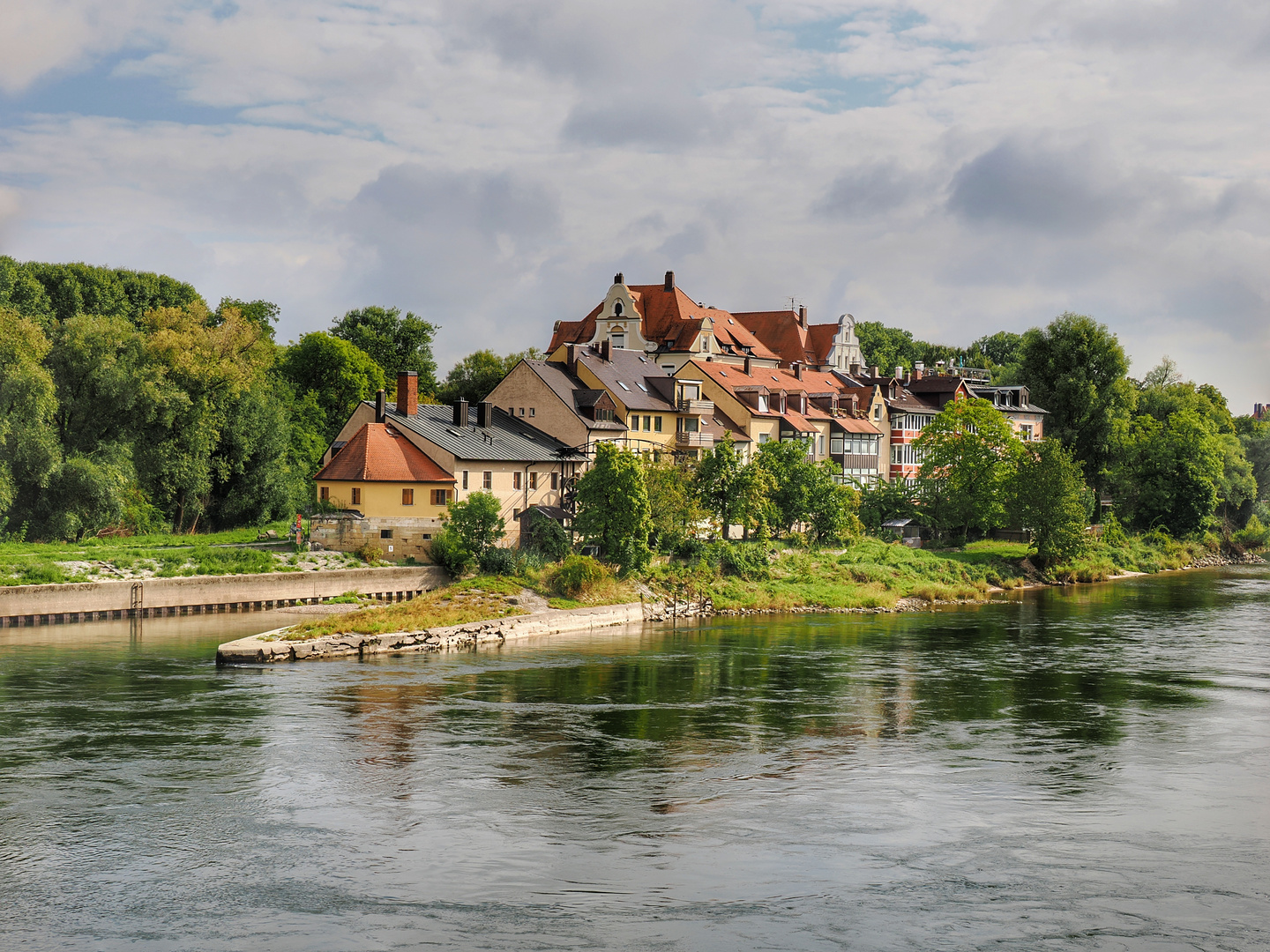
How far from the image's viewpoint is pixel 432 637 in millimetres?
42031

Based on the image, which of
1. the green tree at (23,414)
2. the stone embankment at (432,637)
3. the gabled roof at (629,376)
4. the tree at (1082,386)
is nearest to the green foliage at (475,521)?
the stone embankment at (432,637)

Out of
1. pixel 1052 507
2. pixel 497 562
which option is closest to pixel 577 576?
pixel 497 562

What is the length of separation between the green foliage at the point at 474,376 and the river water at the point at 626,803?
52520mm

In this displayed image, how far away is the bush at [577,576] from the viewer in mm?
51250

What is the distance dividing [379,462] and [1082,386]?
2366 inches

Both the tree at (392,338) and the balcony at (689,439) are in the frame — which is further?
the tree at (392,338)

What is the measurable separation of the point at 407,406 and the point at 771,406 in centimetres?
2689

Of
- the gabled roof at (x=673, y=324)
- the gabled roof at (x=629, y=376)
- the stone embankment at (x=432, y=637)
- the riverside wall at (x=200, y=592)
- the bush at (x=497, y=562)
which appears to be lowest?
the stone embankment at (x=432, y=637)

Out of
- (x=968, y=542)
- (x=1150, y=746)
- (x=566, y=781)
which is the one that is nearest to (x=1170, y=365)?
(x=968, y=542)

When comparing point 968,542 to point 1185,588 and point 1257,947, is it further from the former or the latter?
point 1257,947

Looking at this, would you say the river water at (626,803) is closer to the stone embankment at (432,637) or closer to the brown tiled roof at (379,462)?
the stone embankment at (432,637)

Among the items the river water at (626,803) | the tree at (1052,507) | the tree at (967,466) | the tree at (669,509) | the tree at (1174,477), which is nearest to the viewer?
the river water at (626,803)

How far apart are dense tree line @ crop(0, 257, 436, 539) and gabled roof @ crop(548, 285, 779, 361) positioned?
23573mm

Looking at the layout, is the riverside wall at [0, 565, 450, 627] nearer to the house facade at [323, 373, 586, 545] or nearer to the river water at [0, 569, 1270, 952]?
the river water at [0, 569, 1270, 952]
